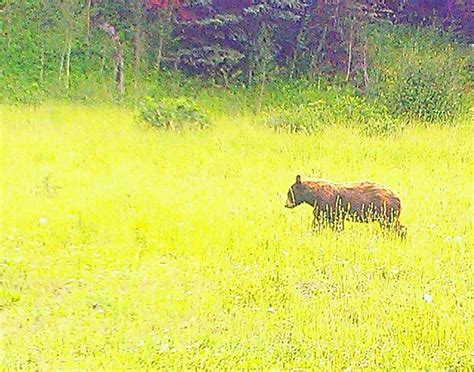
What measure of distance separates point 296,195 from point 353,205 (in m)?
0.43

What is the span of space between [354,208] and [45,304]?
2.37 meters

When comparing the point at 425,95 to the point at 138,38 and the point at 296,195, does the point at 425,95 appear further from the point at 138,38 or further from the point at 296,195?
the point at 296,195

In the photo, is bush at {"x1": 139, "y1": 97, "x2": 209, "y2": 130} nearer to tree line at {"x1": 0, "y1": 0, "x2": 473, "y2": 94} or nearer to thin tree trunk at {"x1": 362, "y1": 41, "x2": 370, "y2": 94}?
tree line at {"x1": 0, "y1": 0, "x2": 473, "y2": 94}

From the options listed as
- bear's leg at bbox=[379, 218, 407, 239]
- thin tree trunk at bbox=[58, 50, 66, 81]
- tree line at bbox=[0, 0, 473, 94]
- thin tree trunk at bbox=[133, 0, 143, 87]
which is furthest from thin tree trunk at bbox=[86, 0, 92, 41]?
bear's leg at bbox=[379, 218, 407, 239]

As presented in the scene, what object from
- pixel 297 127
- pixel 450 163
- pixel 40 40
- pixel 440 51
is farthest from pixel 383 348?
pixel 440 51

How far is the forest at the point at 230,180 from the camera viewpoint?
3.78 meters

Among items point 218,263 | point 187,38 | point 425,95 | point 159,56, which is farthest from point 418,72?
point 218,263

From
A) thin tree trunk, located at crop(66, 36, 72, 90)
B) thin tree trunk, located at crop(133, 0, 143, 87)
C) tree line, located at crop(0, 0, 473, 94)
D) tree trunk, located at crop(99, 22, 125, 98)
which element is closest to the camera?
thin tree trunk, located at crop(66, 36, 72, 90)

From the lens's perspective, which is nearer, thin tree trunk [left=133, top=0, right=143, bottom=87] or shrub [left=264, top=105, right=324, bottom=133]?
shrub [left=264, top=105, right=324, bottom=133]

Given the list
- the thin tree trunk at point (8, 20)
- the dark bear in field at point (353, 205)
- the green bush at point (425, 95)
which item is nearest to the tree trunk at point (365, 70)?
the green bush at point (425, 95)

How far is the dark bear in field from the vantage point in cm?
531

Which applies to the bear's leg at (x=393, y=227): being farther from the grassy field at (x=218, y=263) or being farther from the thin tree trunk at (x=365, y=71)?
the thin tree trunk at (x=365, y=71)

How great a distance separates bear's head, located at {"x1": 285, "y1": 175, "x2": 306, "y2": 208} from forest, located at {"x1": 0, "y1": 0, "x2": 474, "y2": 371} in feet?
0.13

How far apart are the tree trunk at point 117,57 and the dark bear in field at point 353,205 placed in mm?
6344
